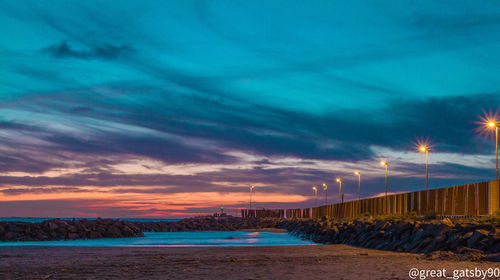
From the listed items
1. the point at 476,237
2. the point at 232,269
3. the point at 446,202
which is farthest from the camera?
the point at 446,202

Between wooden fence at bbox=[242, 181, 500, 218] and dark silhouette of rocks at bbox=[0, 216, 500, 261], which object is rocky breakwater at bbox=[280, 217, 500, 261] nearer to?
dark silhouette of rocks at bbox=[0, 216, 500, 261]

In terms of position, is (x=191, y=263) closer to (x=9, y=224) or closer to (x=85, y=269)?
(x=85, y=269)

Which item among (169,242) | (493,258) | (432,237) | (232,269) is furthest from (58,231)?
(493,258)

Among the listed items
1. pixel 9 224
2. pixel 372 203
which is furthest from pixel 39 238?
pixel 372 203

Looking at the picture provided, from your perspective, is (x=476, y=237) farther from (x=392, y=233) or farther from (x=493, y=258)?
(x=392, y=233)

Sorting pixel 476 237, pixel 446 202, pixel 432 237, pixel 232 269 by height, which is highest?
pixel 446 202

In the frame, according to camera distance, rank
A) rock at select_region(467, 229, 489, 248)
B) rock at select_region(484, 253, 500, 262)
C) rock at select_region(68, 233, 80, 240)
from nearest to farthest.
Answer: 1. rock at select_region(484, 253, 500, 262)
2. rock at select_region(467, 229, 489, 248)
3. rock at select_region(68, 233, 80, 240)

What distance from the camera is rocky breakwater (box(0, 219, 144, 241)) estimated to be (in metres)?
31.3

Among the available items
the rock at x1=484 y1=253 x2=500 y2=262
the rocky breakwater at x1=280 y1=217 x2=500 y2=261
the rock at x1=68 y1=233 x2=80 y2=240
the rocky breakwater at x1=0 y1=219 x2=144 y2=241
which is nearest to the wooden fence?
the rocky breakwater at x1=280 y1=217 x2=500 y2=261

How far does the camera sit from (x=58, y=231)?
110 feet

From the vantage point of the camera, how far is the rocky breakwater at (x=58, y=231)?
31.3m

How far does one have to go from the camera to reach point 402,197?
1490 inches

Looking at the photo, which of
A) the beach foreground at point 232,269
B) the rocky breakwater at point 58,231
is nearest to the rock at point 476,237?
the beach foreground at point 232,269

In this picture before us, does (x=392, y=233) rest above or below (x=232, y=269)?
above
